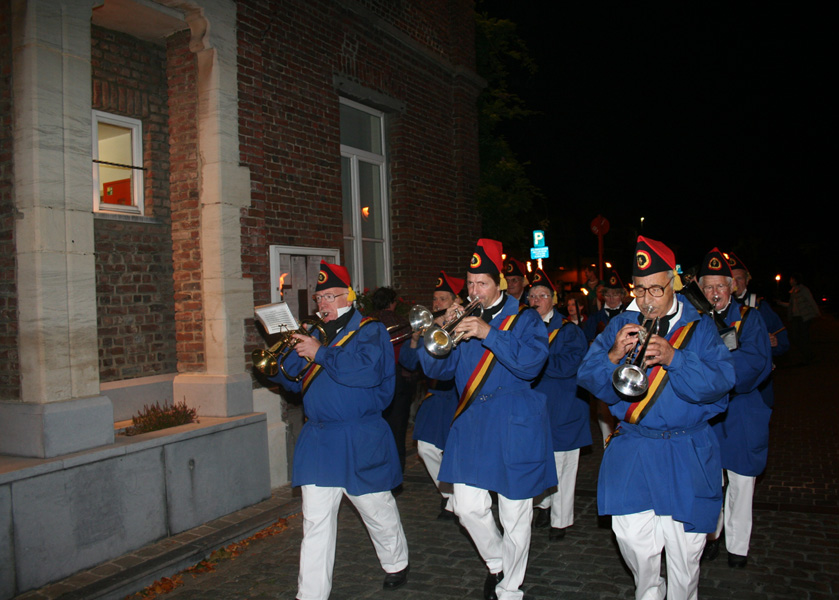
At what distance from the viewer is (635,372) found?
3.47 m

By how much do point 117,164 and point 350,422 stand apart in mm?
4259

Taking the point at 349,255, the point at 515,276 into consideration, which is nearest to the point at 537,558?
the point at 515,276

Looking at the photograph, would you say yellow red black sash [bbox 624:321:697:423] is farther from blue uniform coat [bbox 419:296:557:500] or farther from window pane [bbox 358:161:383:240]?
window pane [bbox 358:161:383:240]

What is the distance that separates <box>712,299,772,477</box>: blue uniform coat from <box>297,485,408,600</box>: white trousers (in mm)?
A: 2584

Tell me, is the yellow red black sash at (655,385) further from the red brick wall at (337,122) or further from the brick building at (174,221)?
the red brick wall at (337,122)

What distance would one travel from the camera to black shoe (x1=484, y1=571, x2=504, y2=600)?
15.3ft

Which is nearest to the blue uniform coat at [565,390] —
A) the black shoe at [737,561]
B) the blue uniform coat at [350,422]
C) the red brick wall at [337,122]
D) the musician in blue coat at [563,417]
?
the musician in blue coat at [563,417]

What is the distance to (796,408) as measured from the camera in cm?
1162

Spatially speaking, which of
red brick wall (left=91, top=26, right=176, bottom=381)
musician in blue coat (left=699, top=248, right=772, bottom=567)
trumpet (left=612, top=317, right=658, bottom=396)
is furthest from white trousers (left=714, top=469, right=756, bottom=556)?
red brick wall (left=91, top=26, right=176, bottom=381)

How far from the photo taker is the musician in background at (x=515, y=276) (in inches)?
302

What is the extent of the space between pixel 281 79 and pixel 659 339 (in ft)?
20.0

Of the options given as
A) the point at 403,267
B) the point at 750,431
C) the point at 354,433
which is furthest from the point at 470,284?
the point at 403,267

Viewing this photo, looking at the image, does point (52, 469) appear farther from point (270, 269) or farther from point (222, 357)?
point (270, 269)

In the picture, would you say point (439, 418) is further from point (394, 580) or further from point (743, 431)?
point (743, 431)
